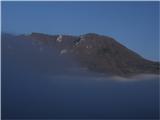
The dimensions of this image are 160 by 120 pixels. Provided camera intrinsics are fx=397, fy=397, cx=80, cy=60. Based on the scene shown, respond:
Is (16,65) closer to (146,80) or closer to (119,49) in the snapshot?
(119,49)

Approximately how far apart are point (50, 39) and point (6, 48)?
1.45ft

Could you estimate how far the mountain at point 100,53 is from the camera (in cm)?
395

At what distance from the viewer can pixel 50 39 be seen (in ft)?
13.0

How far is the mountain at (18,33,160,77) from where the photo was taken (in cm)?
395

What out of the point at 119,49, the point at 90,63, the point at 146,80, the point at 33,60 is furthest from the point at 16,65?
the point at 146,80

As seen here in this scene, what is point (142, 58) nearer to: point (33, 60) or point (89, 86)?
point (89, 86)

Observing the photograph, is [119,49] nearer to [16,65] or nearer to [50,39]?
[50,39]

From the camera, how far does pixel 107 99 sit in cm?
385

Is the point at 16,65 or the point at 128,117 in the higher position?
the point at 16,65

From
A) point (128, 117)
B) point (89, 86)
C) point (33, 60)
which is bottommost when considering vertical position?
point (128, 117)

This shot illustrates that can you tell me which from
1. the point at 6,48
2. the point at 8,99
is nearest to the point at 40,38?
the point at 6,48

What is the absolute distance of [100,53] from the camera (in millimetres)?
3986

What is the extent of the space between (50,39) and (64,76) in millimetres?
410

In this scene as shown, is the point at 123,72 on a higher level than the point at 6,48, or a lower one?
lower
